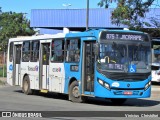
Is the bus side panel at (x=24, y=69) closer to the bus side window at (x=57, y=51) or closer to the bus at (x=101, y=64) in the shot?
the bus at (x=101, y=64)

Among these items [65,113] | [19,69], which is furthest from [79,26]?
[65,113]

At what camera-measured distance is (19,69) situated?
77.7 feet

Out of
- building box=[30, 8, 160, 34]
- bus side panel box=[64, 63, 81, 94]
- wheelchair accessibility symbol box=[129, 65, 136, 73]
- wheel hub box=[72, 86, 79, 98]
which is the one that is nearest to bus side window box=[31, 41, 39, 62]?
bus side panel box=[64, 63, 81, 94]

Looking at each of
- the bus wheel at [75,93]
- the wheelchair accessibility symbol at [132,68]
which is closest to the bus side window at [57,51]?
the bus wheel at [75,93]

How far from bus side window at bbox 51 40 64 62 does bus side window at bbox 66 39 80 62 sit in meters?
0.53

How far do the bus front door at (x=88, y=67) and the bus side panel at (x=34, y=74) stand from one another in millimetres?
4138

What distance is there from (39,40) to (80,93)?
4.64 m

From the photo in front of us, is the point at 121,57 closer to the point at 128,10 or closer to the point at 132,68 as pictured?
the point at 132,68

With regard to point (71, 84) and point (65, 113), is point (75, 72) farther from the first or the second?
point (65, 113)

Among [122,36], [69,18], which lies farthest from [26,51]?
[69,18]

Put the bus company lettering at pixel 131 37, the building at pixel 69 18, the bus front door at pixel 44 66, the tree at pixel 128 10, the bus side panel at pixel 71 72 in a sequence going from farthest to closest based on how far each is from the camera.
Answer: the building at pixel 69 18 < the tree at pixel 128 10 < the bus front door at pixel 44 66 < the bus side panel at pixel 71 72 < the bus company lettering at pixel 131 37

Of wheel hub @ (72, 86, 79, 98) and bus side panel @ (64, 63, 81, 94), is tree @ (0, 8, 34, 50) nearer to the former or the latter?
bus side panel @ (64, 63, 81, 94)

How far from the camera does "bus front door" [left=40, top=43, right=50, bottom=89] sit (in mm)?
A: 20953

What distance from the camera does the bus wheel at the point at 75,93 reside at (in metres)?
18.5
